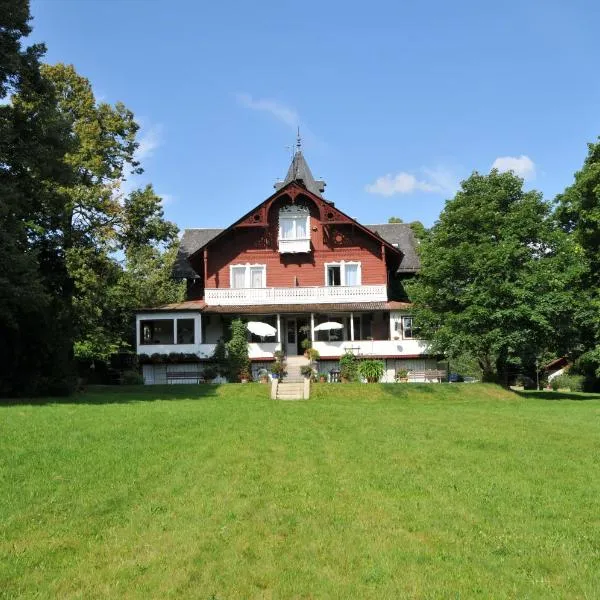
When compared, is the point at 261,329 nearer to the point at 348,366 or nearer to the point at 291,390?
A: the point at 348,366

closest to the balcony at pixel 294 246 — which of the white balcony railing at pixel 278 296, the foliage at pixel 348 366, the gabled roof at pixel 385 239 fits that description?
the white balcony railing at pixel 278 296

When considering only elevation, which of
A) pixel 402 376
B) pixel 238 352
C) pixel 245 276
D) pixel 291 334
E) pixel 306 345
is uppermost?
pixel 245 276

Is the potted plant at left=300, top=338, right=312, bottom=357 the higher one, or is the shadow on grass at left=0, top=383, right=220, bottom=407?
the potted plant at left=300, top=338, right=312, bottom=357

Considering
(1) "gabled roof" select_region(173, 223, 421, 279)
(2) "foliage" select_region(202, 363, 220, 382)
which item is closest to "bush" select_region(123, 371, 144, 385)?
(2) "foliage" select_region(202, 363, 220, 382)

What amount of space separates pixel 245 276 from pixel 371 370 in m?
10.3

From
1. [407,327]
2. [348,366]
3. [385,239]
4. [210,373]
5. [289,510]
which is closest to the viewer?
[289,510]

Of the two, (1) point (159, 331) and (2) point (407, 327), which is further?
(1) point (159, 331)

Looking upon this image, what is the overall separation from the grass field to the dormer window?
69.1ft

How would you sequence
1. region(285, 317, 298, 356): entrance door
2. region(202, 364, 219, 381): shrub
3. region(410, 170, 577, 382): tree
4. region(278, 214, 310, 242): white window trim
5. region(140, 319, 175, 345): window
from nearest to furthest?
region(410, 170, 577, 382): tree → region(202, 364, 219, 381): shrub → region(140, 319, 175, 345): window → region(285, 317, 298, 356): entrance door → region(278, 214, 310, 242): white window trim

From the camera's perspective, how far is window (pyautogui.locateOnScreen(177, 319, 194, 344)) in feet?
114

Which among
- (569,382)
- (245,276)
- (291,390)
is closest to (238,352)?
(245,276)

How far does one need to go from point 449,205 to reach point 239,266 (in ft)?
41.5

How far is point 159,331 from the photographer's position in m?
35.4

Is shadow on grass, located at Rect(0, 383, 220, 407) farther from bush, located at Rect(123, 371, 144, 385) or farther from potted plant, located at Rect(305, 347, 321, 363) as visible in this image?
potted plant, located at Rect(305, 347, 321, 363)
